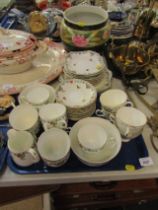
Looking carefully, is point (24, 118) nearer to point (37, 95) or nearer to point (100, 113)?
point (37, 95)

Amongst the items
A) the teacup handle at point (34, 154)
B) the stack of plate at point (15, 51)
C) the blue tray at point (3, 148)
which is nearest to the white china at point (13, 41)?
the stack of plate at point (15, 51)

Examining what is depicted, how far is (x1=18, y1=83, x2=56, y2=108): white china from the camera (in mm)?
655

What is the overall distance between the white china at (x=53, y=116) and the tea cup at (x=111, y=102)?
0.10m

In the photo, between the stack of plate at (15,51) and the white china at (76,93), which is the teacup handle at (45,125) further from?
the stack of plate at (15,51)

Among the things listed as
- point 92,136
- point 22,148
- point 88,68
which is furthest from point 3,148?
point 88,68

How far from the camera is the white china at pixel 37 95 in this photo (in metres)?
0.65

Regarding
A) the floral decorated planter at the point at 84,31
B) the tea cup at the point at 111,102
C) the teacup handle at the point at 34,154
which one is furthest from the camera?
the floral decorated planter at the point at 84,31

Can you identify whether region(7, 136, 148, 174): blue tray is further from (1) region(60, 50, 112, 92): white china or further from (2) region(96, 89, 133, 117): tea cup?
(1) region(60, 50, 112, 92): white china

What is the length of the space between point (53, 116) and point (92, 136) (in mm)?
101

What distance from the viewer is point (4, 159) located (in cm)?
60

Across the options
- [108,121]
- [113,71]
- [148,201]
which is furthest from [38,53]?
[148,201]

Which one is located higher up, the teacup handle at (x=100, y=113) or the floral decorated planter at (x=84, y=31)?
the floral decorated planter at (x=84, y=31)

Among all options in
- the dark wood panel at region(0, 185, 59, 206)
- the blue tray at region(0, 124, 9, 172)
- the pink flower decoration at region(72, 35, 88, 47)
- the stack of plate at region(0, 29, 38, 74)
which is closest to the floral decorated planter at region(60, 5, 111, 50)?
the pink flower decoration at region(72, 35, 88, 47)

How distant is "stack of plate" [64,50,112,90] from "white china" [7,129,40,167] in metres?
0.23
